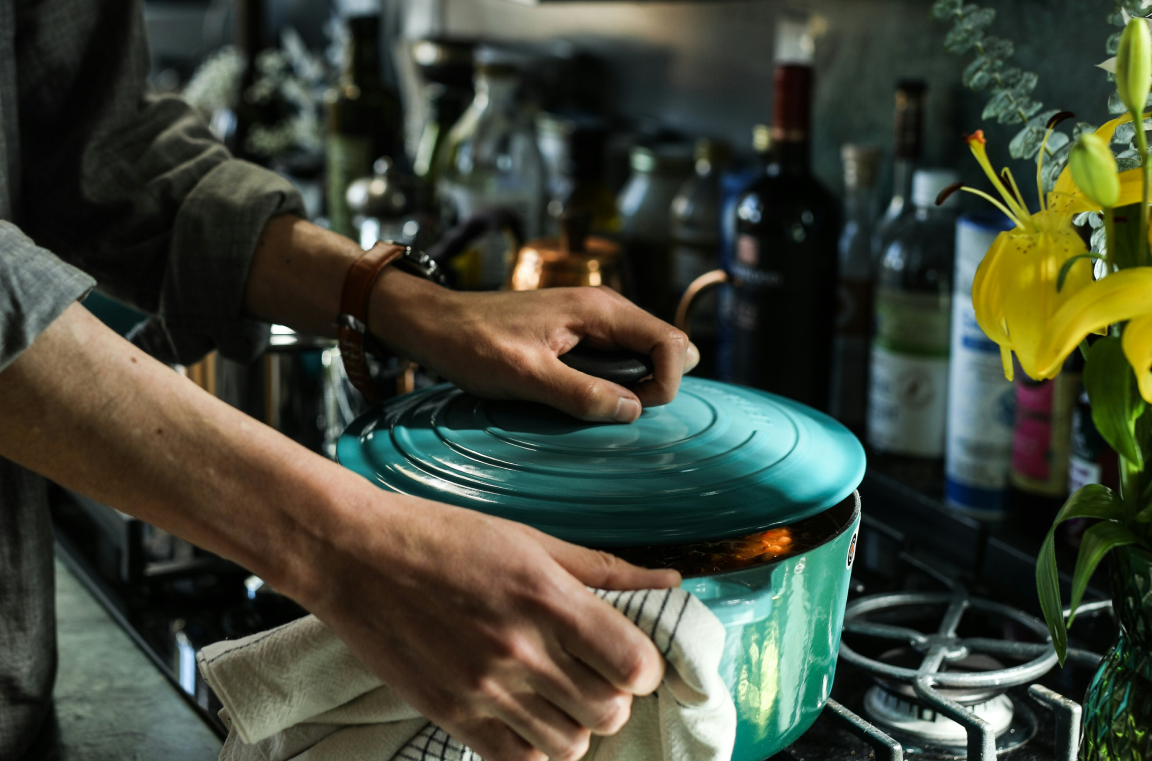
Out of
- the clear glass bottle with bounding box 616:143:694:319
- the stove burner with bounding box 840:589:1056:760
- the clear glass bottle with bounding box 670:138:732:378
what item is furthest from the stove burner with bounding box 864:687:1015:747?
the clear glass bottle with bounding box 616:143:694:319

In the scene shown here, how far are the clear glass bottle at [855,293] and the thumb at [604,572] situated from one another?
0.73 meters

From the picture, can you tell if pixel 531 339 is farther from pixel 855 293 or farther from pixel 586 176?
pixel 586 176

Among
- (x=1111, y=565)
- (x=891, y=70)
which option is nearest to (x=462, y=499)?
(x=1111, y=565)

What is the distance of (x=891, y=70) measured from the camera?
3.87ft

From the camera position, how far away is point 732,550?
0.52m

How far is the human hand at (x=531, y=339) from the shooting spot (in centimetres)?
59

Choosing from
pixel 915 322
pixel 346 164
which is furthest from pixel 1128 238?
pixel 346 164

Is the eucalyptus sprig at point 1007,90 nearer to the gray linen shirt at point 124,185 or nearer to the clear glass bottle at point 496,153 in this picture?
the gray linen shirt at point 124,185

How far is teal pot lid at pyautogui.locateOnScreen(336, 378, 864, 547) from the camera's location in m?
0.49

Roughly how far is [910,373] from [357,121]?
91cm

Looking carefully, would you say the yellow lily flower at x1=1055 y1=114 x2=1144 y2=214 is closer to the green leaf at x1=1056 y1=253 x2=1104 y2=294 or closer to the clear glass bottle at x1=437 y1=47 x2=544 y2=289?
the green leaf at x1=1056 y1=253 x2=1104 y2=294

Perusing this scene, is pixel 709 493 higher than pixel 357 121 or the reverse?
the reverse

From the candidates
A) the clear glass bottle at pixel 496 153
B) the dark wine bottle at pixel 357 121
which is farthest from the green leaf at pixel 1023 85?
the dark wine bottle at pixel 357 121

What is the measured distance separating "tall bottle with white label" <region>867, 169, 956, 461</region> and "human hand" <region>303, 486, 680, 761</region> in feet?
2.11
